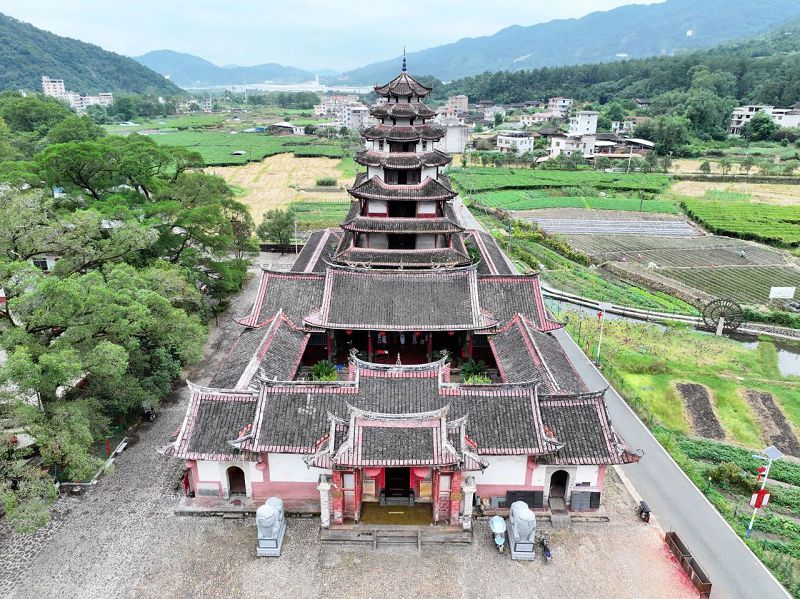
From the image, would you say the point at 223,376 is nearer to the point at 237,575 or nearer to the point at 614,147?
the point at 237,575

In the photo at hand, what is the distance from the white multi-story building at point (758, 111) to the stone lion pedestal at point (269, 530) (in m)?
142

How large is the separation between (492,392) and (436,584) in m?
7.33

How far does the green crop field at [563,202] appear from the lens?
260 feet

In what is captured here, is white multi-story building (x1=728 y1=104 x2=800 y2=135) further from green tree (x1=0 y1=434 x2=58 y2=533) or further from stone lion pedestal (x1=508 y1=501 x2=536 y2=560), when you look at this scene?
green tree (x1=0 y1=434 x2=58 y2=533)

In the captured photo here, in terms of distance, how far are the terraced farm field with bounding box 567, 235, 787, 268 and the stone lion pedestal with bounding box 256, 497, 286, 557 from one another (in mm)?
47005

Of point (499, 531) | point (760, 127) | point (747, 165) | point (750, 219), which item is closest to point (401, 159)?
point (499, 531)

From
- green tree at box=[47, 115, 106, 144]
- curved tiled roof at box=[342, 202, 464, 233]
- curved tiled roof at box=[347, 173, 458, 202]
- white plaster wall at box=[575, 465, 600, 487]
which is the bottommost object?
white plaster wall at box=[575, 465, 600, 487]

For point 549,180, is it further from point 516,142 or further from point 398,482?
point 398,482

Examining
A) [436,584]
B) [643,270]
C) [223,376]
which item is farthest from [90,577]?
[643,270]

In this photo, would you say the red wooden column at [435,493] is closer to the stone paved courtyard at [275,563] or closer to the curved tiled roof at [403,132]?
the stone paved courtyard at [275,563]

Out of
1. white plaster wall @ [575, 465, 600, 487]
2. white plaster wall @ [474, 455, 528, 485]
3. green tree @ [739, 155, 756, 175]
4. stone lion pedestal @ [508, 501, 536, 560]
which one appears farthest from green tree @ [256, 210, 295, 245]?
green tree @ [739, 155, 756, 175]

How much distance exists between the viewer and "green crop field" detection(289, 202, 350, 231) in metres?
66.2

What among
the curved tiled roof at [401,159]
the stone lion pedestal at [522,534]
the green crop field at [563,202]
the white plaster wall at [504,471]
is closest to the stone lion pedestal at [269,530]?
the white plaster wall at [504,471]

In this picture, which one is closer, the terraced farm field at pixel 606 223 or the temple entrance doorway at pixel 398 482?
the temple entrance doorway at pixel 398 482
